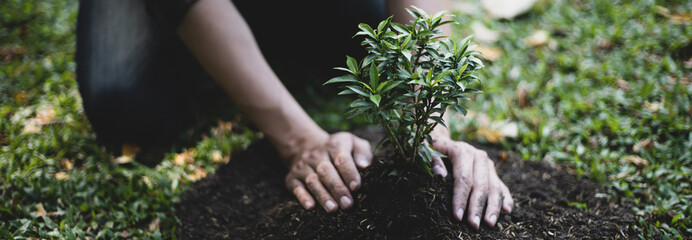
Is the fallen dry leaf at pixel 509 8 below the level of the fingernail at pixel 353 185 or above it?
below

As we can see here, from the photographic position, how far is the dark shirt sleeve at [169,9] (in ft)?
6.66

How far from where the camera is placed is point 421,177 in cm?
177

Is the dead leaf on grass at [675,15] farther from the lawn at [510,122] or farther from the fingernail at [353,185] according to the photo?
the fingernail at [353,185]

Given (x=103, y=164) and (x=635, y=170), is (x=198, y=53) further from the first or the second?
(x=635, y=170)

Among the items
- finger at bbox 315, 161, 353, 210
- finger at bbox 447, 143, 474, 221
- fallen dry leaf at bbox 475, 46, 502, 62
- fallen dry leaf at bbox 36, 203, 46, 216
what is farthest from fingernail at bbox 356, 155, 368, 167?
fallen dry leaf at bbox 475, 46, 502, 62

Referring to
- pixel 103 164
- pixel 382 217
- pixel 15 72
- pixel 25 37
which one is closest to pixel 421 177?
pixel 382 217

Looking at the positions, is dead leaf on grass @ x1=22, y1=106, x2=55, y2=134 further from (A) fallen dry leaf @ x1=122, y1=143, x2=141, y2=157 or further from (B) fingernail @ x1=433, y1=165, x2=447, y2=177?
(B) fingernail @ x1=433, y1=165, x2=447, y2=177

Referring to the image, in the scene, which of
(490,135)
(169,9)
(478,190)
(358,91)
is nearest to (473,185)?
(478,190)

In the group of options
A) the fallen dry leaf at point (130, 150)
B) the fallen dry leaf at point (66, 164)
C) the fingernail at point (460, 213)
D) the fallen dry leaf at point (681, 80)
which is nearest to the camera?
the fingernail at point (460, 213)

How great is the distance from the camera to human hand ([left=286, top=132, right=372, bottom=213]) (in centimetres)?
189

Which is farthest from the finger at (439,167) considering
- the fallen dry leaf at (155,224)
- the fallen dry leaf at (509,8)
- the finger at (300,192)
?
the fallen dry leaf at (509,8)

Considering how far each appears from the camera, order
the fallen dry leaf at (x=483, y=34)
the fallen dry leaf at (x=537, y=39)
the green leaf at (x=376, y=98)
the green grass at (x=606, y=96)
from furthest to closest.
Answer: the fallen dry leaf at (x=483, y=34) < the fallen dry leaf at (x=537, y=39) < the green grass at (x=606, y=96) < the green leaf at (x=376, y=98)

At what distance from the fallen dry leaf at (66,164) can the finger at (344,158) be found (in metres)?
1.44

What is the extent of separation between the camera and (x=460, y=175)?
5.92 ft
